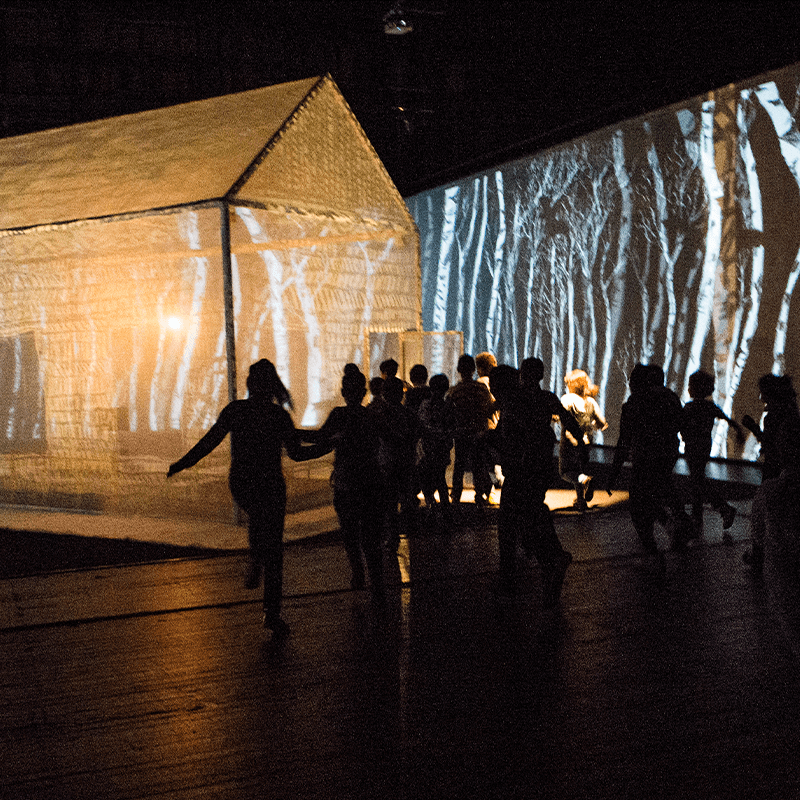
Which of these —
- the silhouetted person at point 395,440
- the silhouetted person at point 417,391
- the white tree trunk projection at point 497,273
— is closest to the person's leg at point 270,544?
the silhouetted person at point 395,440

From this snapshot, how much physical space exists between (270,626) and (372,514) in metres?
0.88

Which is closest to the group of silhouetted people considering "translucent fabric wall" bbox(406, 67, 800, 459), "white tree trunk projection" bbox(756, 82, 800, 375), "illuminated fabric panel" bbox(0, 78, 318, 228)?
"illuminated fabric panel" bbox(0, 78, 318, 228)

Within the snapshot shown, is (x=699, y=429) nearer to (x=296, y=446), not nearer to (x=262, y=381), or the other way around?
(x=296, y=446)

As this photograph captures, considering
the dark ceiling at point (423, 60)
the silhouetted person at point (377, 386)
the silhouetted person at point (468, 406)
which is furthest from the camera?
the dark ceiling at point (423, 60)

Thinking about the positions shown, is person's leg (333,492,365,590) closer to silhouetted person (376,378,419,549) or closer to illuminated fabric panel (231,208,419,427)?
silhouetted person (376,378,419,549)

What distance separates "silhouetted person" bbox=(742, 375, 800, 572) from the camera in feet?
14.8

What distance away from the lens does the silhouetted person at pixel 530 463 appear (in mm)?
6109

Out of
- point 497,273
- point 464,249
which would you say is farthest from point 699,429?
point 464,249

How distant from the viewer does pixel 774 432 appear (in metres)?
6.23

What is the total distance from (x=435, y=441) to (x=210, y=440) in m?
3.94

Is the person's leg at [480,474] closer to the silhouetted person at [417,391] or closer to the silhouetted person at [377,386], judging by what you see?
the silhouetted person at [417,391]

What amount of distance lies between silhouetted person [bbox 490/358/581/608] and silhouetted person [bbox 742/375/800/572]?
1153 millimetres

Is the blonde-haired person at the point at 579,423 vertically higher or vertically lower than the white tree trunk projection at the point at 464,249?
lower

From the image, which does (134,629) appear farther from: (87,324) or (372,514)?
(87,324)
